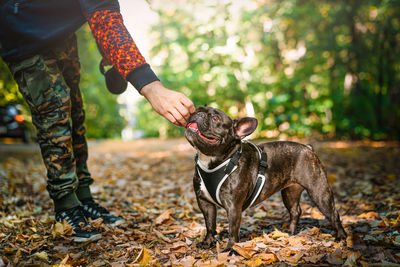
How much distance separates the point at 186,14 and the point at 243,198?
27.5ft

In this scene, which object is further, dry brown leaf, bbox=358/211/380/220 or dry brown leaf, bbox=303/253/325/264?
dry brown leaf, bbox=358/211/380/220

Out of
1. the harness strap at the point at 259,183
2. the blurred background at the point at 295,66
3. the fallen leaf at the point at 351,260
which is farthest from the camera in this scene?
the blurred background at the point at 295,66

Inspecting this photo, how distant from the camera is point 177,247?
2.51 m

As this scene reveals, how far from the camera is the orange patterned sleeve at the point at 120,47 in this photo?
2.10 meters

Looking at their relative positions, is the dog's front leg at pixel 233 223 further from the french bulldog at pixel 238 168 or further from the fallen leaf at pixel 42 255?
the fallen leaf at pixel 42 255

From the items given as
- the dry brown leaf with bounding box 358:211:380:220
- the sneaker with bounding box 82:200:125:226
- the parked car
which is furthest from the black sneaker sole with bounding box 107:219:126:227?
the parked car

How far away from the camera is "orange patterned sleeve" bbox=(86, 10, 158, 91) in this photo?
2096 mm

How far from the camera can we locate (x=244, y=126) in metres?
2.38

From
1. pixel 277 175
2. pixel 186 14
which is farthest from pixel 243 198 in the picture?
pixel 186 14

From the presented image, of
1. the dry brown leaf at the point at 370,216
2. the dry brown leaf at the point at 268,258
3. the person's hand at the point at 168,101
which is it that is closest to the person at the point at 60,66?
the person's hand at the point at 168,101

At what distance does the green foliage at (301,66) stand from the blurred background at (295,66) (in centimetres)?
3

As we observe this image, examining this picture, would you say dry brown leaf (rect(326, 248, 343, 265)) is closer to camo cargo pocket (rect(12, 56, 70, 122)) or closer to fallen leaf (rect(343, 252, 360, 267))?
fallen leaf (rect(343, 252, 360, 267))

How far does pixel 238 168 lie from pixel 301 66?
949 centimetres

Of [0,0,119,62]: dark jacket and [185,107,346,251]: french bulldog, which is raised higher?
[0,0,119,62]: dark jacket
